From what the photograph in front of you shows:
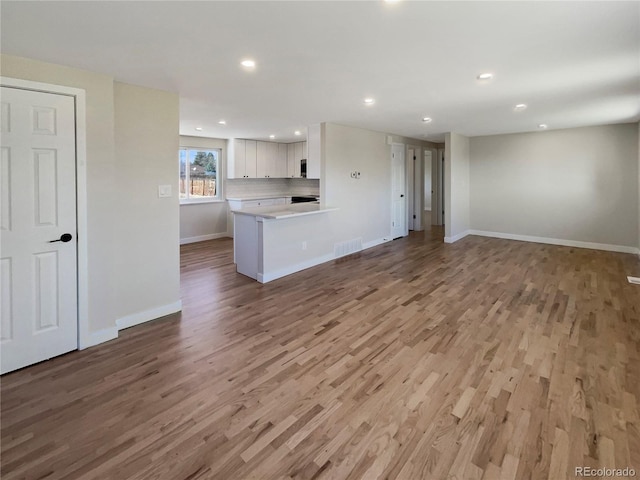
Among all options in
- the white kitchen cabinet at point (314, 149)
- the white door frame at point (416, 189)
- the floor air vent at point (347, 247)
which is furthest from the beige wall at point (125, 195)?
the white door frame at point (416, 189)

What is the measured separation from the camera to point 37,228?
8.80ft

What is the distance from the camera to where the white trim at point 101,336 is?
2.99 m

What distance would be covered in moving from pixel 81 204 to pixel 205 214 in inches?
198

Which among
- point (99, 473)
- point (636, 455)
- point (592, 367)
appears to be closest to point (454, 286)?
point (592, 367)

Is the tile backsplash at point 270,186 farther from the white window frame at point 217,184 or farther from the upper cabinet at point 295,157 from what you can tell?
the upper cabinet at point 295,157

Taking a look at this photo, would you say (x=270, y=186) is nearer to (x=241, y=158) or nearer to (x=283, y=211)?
(x=241, y=158)

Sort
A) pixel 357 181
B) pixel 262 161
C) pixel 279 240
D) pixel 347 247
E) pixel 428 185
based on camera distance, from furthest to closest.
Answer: pixel 428 185 < pixel 262 161 < pixel 357 181 < pixel 347 247 < pixel 279 240

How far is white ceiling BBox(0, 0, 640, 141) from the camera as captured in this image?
6.47ft

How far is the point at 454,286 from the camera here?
14.8 ft

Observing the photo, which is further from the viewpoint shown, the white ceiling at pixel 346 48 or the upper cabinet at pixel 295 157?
the upper cabinet at pixel 295 157

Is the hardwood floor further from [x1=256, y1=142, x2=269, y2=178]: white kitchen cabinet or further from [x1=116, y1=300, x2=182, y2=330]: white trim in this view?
[x1=256, y1=142, x2=269, y2=178]: white kitchen cabinet

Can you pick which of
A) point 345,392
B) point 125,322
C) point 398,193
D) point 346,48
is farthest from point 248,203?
point 345,392

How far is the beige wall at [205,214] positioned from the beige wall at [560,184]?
5924 millimetres

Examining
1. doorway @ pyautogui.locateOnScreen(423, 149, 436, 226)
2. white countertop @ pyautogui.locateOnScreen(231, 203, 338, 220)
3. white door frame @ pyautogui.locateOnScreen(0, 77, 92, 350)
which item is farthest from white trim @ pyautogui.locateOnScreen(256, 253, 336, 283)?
doorway @ pyautogui.locateOnScreen(423, 149, 436, 226)
